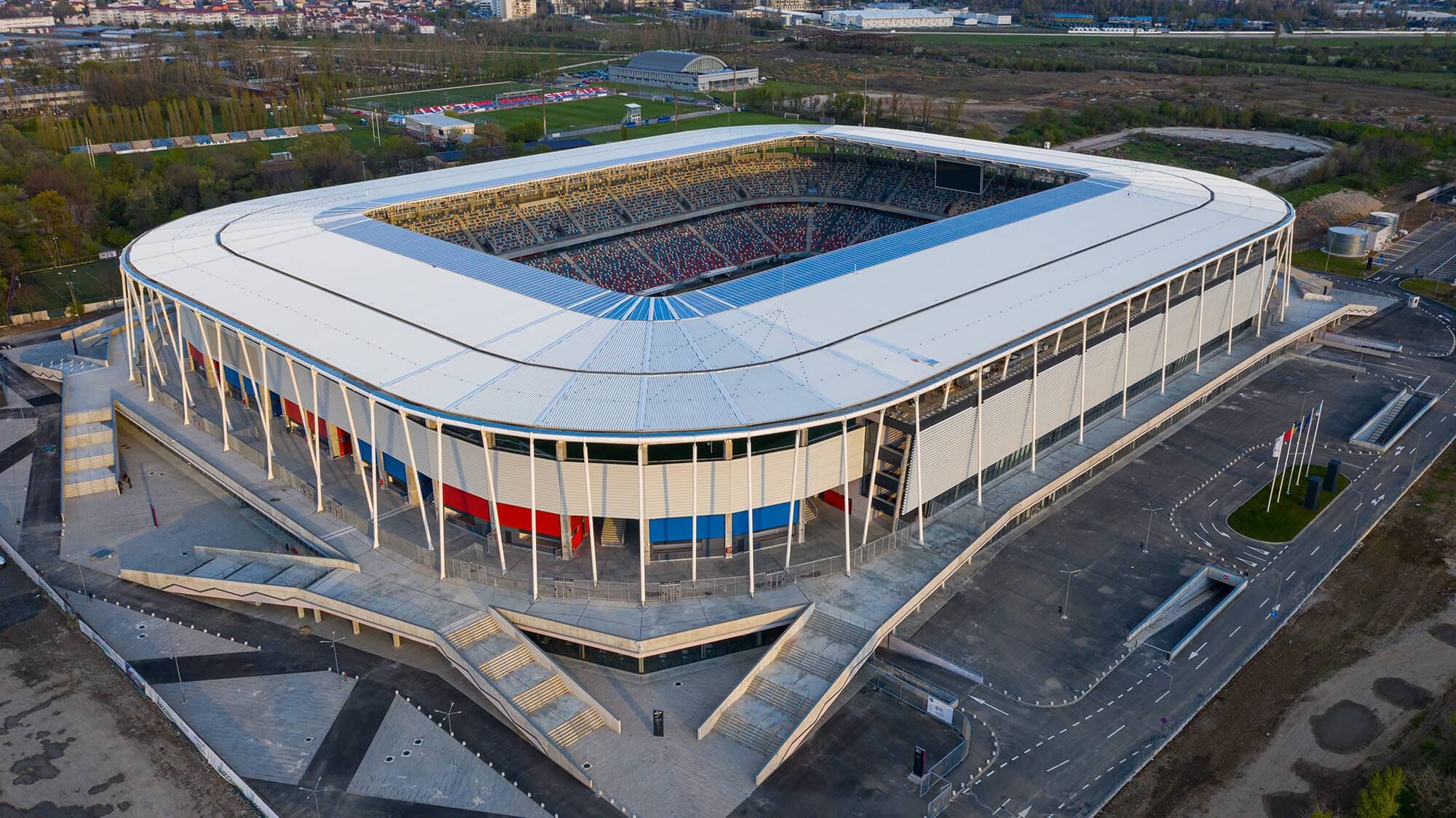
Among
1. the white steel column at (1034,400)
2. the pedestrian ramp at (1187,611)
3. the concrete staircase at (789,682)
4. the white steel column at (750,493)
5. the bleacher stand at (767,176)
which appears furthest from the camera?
the bleacher stand at (767,176)

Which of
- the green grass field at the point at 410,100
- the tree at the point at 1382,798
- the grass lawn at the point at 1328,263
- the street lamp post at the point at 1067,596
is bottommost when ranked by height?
the street lamp post at the point at 1067,596

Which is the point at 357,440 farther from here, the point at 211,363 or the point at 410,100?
the point at 410,100

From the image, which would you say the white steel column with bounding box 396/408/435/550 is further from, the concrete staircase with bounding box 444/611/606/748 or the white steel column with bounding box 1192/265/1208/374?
the white steel column with bounding box 1192/265/1208/374

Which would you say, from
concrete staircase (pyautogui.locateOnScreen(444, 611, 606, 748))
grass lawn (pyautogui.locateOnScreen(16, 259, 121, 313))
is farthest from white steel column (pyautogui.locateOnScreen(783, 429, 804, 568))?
grass lawn (pyautogui.locateOnScreen(16, 259, 121, 313))

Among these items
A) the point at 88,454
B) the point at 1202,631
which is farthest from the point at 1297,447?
the point at 88,454

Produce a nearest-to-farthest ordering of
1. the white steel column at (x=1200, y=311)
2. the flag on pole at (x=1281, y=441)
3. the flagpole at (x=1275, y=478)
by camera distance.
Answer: the flagpole at (x=1275, y=478)
the flag on pole at (x=1281, y=441)
the white steel column at (x=1200, y=311)

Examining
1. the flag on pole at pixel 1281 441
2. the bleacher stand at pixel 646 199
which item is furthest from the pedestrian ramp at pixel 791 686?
the bleacher stand at pixel 646 199

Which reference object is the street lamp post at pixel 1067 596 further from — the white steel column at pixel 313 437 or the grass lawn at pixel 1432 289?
the grass lawn at pixel 1432 289
